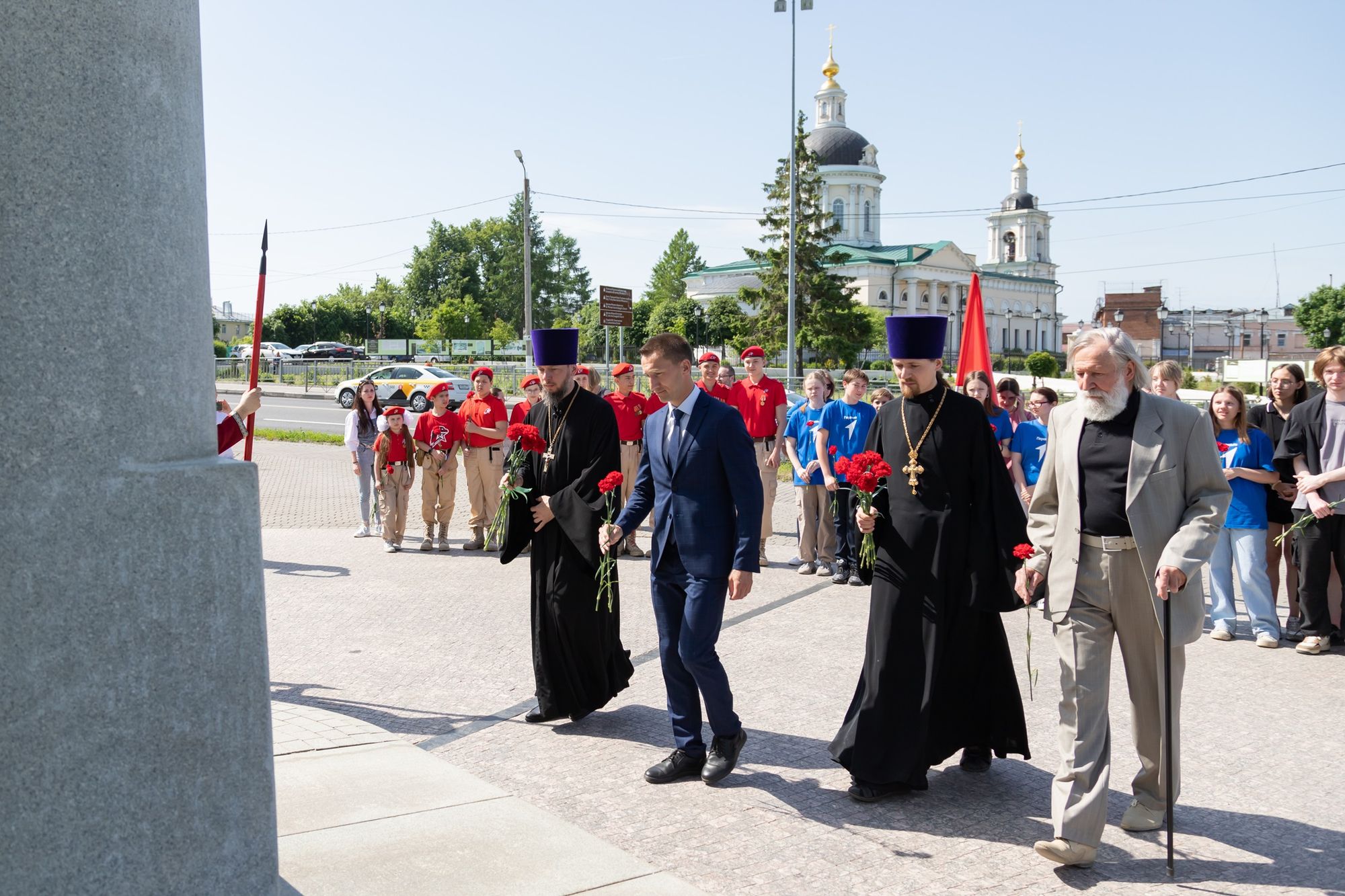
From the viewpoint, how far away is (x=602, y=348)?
246 ft

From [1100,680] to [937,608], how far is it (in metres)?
0.84

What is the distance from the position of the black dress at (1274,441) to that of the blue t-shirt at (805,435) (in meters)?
4.00

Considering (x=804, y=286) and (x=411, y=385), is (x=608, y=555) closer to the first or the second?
(x=411, y=385)

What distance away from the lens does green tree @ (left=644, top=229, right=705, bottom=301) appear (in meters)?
121

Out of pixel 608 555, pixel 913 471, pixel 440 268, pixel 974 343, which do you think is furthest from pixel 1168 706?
pixel 440 268

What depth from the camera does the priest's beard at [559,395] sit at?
259 inches

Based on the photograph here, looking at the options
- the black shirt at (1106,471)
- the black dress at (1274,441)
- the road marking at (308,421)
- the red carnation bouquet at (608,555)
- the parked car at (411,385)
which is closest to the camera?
the black shirt at (1106,471)

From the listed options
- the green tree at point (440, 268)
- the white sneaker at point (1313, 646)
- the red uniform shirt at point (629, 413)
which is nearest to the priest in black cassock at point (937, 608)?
the white sneaker at point (1313, 646)

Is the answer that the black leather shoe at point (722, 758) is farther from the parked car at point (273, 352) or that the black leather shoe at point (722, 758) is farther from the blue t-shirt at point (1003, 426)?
the parked car at point (273, 352)

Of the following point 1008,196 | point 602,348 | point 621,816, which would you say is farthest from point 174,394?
point 1008,196

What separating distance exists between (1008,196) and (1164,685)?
14567cm

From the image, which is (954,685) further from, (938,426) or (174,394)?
(174,394)

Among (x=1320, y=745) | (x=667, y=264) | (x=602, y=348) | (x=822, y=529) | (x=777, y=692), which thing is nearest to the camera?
(x=1320, y=745)

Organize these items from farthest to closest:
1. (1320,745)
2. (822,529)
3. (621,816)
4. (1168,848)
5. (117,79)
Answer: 1. (822,529)
2. (1320,745)
3. (621,816)
4. (1168,848)
5. (117,79)
